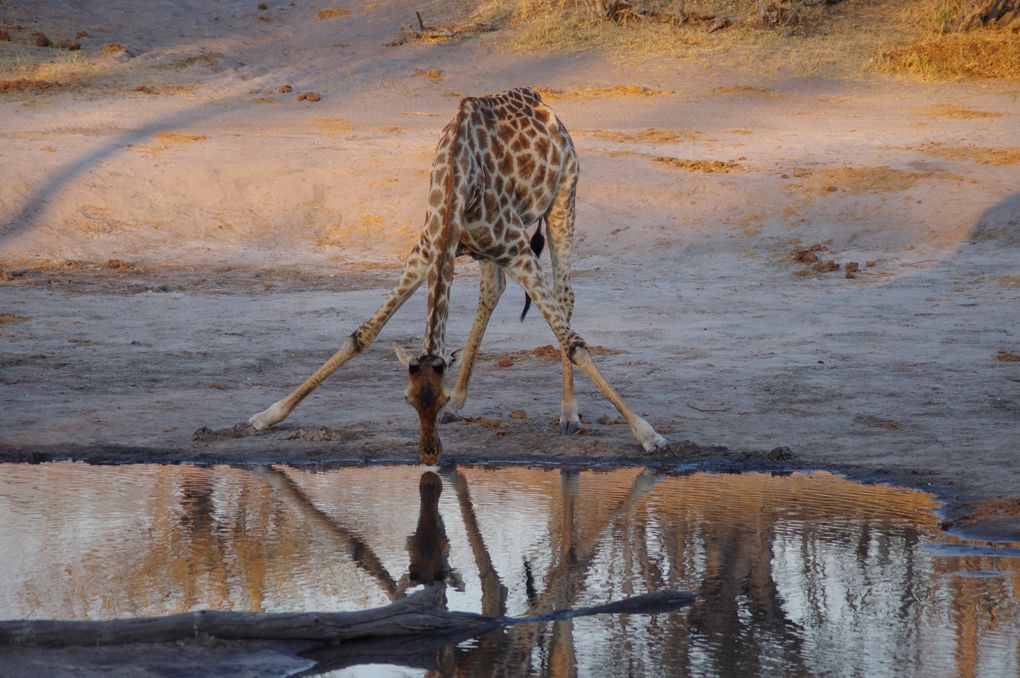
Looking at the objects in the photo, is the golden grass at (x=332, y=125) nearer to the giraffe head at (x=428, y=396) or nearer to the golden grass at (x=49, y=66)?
the golden grass at (x=49, y=66)

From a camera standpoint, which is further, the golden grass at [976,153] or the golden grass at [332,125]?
the golden grass at [332,125]

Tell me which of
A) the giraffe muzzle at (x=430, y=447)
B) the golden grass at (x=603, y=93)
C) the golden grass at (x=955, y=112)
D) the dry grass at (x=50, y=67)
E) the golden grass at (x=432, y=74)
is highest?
the dry grass at (x=50, y=67)

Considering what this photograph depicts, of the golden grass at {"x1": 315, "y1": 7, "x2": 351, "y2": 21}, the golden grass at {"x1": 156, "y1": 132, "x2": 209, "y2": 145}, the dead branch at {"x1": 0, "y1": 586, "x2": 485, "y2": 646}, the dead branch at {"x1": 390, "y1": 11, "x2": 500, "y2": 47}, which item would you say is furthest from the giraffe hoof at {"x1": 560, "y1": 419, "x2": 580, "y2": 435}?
the golden grass at {"x1": 315, "y1": 7, "x2": 351, "y2": 21}

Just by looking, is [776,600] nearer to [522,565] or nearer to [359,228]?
[522,565]

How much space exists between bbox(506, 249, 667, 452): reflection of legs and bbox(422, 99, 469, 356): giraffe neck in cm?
54

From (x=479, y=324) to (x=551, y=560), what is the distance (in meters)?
2.60

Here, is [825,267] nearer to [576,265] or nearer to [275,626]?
[576,265]

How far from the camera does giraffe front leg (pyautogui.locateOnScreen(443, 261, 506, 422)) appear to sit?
24.9 feet

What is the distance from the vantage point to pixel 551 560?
523cm

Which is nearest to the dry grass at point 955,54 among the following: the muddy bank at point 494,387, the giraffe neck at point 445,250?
the muddy bank at point 494,387

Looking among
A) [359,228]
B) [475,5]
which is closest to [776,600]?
[359,228]

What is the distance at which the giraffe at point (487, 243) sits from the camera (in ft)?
20.0

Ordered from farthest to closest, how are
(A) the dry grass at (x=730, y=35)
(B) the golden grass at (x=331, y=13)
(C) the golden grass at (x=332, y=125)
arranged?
(B) the golden grass at (x=331, y=13) → (A) the dry grass at (x=730, y=35) → (C) the golden grass at (x=332, y=125)

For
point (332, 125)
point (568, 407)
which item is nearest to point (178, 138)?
point (332, 125)
